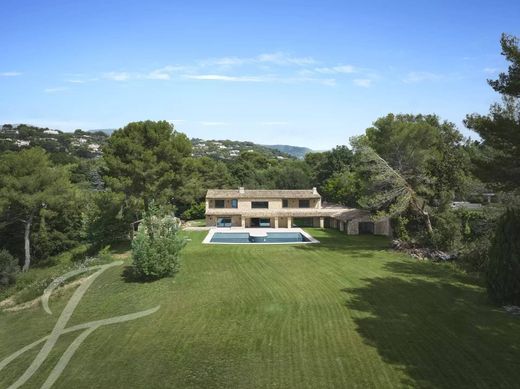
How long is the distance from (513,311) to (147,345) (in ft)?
46.0

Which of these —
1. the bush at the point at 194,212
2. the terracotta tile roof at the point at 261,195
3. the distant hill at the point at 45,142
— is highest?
the distant hill at the point at 45,142

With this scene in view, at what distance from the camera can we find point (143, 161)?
34.8m

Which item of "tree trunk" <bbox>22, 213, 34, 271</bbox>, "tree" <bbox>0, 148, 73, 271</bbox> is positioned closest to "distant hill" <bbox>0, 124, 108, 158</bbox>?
"tree" <bbox>0, 148, 73, 271</bbox>

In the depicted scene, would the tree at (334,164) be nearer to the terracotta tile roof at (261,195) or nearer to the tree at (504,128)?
the terracotta tile roof at (261,195)

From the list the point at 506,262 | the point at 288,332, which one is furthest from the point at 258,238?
the point at 506,262

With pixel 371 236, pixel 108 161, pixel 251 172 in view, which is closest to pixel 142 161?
pixel 108 161

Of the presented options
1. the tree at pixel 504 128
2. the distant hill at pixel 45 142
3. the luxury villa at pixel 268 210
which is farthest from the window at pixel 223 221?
the distant hill at pixel 45 142

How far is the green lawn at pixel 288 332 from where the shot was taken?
11.7 m

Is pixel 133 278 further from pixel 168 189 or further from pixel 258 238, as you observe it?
pixel 258 238

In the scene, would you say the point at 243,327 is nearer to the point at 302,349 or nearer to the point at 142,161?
the point at 302,349

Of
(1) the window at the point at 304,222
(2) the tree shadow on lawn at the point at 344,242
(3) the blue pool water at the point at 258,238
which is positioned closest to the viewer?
(2) the tree shadow on lawn at the point at 344,242

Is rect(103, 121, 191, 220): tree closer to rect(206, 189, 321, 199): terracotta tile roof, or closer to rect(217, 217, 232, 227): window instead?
rect(206, 189, 321, 199): terracotta tile roof

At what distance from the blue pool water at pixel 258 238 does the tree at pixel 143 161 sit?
21.5ft

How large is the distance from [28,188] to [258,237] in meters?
20.1
